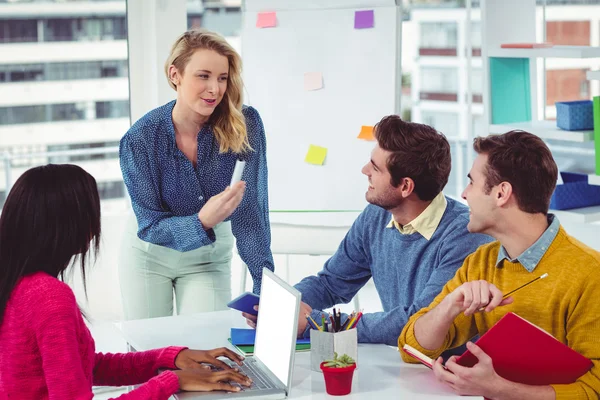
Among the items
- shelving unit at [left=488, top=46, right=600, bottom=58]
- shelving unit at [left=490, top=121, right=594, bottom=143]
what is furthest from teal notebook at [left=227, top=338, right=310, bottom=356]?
shelving unit at [left=488, top=46, right=600, bottom=58]

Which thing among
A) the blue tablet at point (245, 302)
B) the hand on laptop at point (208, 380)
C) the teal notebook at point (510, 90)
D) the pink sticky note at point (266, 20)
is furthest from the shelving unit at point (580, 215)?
the hand on laptop at point (208, 380)

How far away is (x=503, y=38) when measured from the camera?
3348 mm

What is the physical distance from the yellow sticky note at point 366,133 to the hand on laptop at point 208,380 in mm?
A: 1833

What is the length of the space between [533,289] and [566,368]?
192 millimetres

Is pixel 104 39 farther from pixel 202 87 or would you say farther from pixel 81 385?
pixel 81 385

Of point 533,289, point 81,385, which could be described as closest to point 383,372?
point 533,289

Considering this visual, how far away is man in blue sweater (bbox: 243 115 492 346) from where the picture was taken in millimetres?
2137

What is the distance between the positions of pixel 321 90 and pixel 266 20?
15.2 inches

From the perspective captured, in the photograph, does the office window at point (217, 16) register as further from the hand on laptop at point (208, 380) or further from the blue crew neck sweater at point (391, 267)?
the hand on laptop at point (208, 380)

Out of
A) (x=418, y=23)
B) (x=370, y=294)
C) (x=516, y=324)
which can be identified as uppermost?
(x=418, y=23)

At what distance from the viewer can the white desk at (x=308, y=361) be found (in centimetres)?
177

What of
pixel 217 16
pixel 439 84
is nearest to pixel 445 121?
pixel 439 84

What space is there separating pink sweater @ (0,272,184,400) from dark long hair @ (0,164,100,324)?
30 mm

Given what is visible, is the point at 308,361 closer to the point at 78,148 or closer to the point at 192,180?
the point at 192,180
